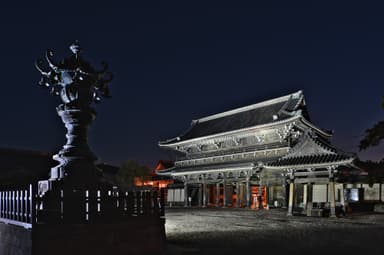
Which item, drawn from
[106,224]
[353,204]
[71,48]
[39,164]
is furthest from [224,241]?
[39,164]

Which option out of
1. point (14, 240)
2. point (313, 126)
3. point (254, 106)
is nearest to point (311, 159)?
point (313, 126)

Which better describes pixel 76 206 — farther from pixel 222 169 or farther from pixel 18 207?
pixel 222 169

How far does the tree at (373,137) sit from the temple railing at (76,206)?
605 cm

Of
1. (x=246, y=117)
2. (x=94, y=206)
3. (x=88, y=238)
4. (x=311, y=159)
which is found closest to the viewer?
(x=88, y=238)

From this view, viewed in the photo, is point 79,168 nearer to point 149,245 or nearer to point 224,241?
point 149,245

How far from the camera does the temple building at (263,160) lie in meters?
26.2

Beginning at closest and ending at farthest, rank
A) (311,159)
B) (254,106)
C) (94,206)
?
(94,206)
(311,159)
(254,106)

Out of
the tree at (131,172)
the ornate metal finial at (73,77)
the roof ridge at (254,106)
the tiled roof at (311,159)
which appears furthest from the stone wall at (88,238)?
the tree at (131,172)

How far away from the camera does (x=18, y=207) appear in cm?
Result: 983

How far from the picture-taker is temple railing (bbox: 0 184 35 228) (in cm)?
904

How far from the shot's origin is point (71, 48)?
42.8 feet

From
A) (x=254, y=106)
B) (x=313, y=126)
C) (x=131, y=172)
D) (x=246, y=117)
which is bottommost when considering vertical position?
(x=131, y=172)

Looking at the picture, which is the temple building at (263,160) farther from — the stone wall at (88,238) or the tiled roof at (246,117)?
the stone wall at (88,238)

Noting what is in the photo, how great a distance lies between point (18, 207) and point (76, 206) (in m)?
1.62
